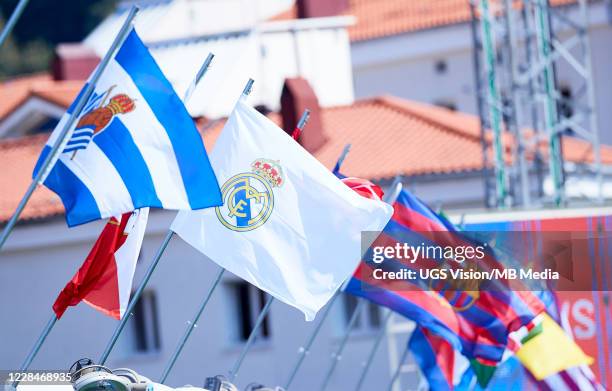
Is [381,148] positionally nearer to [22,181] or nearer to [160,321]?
[160,321]

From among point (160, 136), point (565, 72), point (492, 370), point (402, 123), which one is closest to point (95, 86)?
point (160, 136)

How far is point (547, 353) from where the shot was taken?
53.0 feet

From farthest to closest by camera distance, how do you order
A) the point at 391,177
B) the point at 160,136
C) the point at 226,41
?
the point at 226,41
the point at 391,177
the point at 160,136

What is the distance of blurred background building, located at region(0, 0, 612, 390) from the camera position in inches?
981

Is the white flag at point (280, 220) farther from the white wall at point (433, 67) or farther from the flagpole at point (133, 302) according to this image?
the white wall at point (433, 67)

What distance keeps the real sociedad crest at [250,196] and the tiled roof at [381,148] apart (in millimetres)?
14810

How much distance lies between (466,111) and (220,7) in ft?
24.6

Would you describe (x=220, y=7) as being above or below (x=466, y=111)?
above

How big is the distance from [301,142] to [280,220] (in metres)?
16.0

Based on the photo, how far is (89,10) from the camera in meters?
72.8

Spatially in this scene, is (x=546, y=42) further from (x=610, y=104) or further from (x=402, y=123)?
(x=610, y=104)

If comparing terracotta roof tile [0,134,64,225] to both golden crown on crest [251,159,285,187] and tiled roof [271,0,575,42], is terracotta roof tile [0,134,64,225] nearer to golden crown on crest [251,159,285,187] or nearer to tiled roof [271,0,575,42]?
tiled roof [271,0,575,42]

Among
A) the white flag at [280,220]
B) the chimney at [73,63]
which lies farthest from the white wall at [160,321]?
the white flag at [280,220]

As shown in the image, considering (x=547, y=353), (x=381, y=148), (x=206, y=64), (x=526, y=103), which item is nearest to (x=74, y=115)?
(x=206, y=64)
